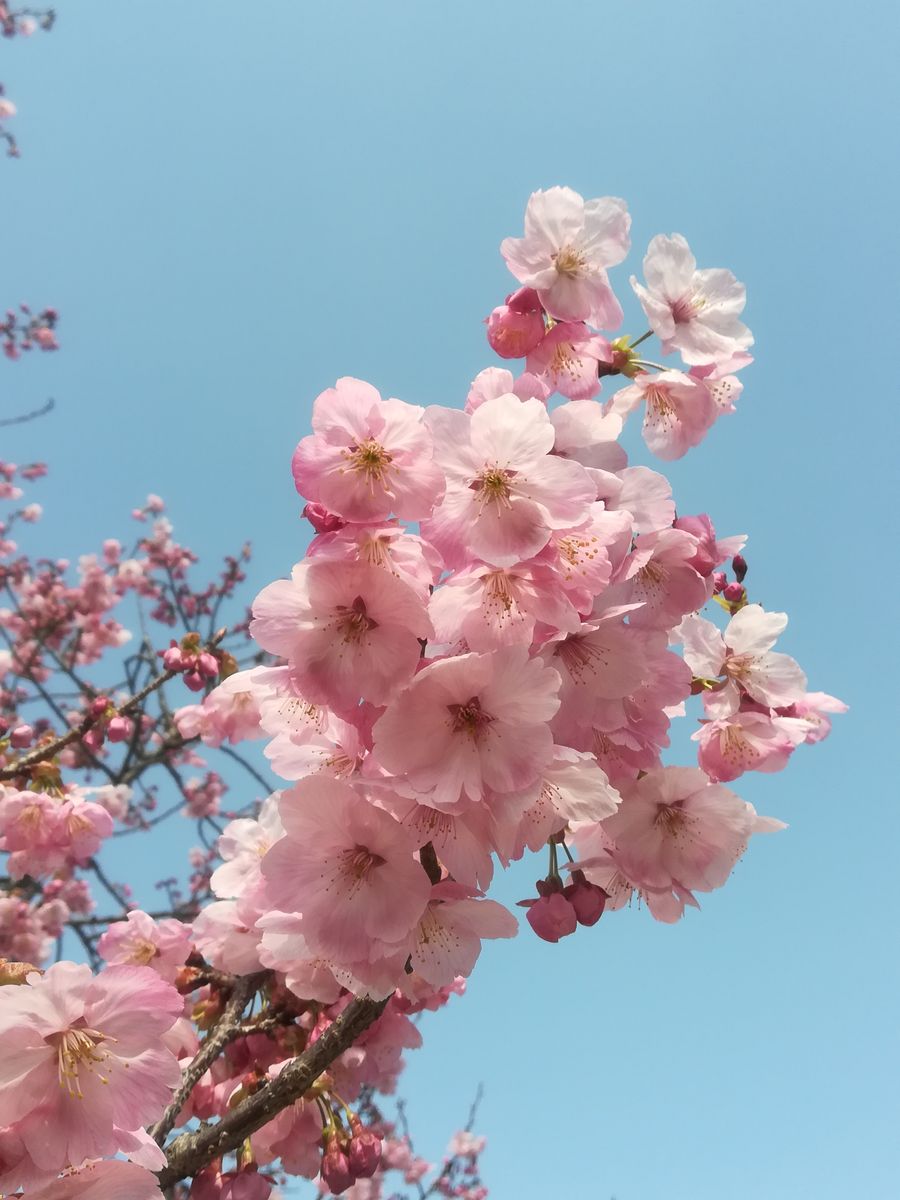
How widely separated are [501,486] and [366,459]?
0.78ft

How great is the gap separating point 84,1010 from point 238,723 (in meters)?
2.19

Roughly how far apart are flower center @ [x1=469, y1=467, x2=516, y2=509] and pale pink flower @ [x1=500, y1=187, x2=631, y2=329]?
72cm

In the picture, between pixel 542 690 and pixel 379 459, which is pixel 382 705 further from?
pixel 379 459

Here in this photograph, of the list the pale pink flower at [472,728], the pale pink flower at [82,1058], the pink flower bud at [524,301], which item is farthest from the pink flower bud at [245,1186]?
the pink flower bud at [524,301]

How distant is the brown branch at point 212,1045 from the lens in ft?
6.14

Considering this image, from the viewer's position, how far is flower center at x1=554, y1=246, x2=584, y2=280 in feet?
6.35

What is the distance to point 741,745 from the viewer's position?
1974 mm

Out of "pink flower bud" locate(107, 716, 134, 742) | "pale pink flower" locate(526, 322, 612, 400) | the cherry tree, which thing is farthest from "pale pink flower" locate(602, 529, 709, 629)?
"pink flower bud" locate(107, 716, 134, 742)

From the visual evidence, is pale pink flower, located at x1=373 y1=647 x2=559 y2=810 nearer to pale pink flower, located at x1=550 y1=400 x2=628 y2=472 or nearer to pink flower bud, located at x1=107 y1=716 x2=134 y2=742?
pale pink flower, located at x1=550 y1=400 x2=628 y2=472

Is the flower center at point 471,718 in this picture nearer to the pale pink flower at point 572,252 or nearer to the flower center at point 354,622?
the flower center at point 354,622

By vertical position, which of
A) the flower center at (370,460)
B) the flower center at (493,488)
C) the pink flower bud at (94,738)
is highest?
the pink flower bud at (94,738)

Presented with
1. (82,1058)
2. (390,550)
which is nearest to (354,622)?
(390,550)

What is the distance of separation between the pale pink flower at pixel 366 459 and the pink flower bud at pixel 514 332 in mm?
602

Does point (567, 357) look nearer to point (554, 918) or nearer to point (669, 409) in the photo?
point (669, 409)
